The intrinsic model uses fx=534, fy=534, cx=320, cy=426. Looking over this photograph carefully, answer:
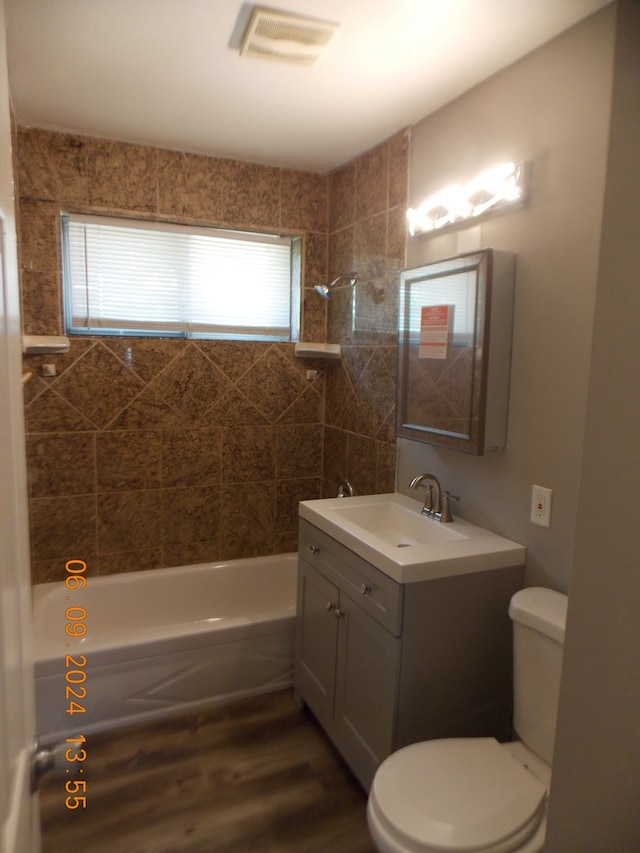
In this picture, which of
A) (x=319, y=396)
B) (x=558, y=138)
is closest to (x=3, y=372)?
(x=558, y=138)

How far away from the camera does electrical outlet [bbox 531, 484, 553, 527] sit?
1754 mm

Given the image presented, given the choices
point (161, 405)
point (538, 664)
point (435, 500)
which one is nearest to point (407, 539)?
point (435, 500)

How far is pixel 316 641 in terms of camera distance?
225 cm

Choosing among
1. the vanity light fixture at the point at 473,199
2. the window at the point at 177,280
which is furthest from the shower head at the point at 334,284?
the vanity light fixture at the point at 473,199

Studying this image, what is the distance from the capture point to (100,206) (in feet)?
8.73

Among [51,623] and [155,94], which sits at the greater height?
[155,94]

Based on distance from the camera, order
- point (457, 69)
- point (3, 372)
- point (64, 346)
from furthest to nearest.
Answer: point (64, 346) < point (457, 69) < point (3, 372)

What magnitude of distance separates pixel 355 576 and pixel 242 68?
190 centimetres

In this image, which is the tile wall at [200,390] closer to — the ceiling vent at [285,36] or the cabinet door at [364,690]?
the ceiling vent at [285,36]

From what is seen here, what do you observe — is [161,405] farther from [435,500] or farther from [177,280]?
[435,500]

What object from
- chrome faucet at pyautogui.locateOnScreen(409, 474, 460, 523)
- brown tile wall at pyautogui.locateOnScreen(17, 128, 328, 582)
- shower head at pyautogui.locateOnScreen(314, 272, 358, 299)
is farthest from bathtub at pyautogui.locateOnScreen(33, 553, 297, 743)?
shower head at pyautogui.locateOnScreen(314, 272, 358, 299)

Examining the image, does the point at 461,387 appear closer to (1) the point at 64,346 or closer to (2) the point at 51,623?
(1) the point at 64,346

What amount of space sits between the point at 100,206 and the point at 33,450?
1.26 meters

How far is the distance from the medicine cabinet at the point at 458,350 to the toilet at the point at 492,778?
0.62m
